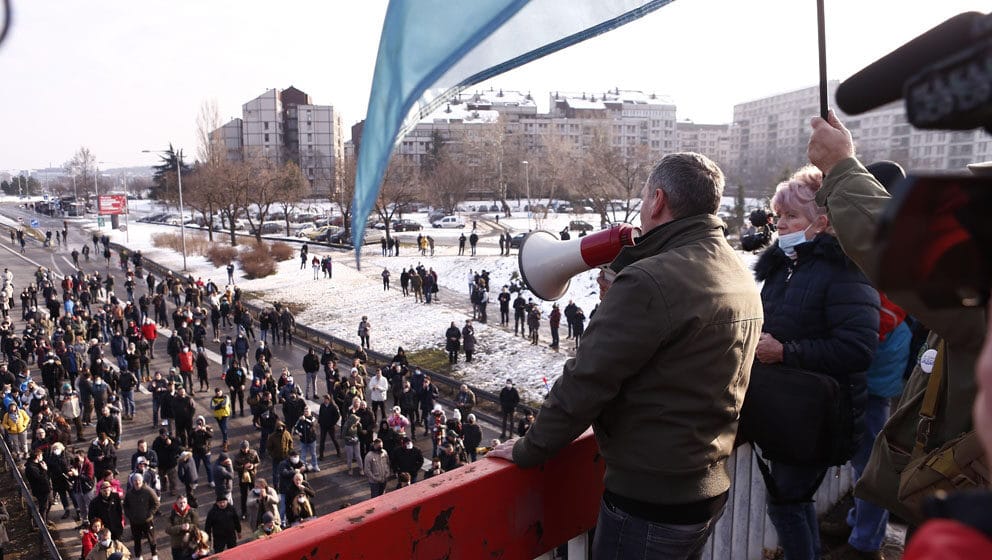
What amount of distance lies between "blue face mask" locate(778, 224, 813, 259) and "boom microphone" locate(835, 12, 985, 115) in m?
2.05

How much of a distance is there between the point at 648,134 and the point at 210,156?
64.2 m

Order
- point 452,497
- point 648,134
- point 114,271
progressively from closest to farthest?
point 452,497 → point 114,271 → point 648,134

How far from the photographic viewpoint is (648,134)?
106m

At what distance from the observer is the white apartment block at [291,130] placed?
3652 inches

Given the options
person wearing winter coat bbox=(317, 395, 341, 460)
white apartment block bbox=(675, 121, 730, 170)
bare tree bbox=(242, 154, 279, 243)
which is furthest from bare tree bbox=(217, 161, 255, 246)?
white apartment block bbox=(675, 121, 730, 170)

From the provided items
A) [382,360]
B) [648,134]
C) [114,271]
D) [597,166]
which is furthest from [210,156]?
[648,134]

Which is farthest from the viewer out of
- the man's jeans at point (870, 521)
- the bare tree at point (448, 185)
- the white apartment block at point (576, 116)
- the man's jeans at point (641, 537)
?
the white apartment block at point (576, 116)

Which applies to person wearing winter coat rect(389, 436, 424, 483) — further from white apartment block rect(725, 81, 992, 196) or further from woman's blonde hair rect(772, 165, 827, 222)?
woman's blonde hair rect(772, 165, 827, 222)

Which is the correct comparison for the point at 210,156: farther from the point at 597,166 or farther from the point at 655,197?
the point at 655,197

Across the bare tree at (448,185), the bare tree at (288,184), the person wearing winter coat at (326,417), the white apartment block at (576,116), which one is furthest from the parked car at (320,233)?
the person wearing winter coat at (326,417)

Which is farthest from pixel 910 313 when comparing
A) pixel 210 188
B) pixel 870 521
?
pixel 210 188

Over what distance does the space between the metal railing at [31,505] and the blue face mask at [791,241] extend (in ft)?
39.3

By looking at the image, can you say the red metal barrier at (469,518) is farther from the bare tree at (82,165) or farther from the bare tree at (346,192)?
the bare tree at (82,165)

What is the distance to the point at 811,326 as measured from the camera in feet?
8.99
